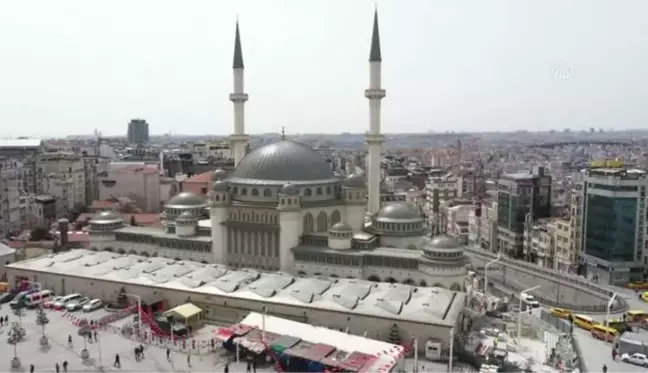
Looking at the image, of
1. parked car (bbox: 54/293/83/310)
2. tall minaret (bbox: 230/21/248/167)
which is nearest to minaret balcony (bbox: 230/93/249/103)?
tall minaret (bbox: 230/21/248/167)

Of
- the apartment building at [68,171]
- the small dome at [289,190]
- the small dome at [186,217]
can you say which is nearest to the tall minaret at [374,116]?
the small dome at [289,190]

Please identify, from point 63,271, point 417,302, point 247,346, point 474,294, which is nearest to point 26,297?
point 63,271

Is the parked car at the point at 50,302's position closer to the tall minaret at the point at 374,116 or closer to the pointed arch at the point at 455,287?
the tall minaret at the point at 374,116

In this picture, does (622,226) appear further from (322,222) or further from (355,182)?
(322,222)

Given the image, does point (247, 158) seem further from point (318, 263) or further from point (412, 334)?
point (412, 334)

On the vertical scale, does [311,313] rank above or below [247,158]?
below

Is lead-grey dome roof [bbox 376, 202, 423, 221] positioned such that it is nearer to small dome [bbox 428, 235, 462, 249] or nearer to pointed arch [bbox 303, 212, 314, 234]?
pointed arch [bbox 303, 212, 314, 234]

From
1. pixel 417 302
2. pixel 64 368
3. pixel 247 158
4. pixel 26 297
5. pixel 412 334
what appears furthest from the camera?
pixel 247 158
